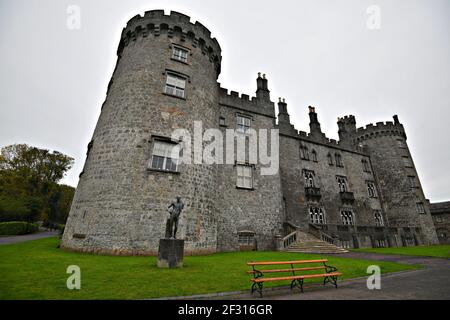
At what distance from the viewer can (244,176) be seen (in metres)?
17.6

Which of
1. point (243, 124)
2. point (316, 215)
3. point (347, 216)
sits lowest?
point (316, 215)

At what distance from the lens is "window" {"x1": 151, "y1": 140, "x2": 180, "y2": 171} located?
1272 cm

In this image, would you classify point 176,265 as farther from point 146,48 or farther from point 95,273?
point 146,48

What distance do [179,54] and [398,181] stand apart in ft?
97.3

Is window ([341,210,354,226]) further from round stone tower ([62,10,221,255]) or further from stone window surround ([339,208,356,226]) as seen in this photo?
round stone tower ([62,10,221,255])

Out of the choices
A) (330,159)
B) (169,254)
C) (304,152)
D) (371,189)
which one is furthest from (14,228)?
(371,189)

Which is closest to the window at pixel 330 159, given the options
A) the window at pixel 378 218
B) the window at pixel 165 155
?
the window at pixel 378 218

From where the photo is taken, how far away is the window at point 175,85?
1458 cm

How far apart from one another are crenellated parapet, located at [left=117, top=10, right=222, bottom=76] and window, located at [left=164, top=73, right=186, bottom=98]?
3.04 meters

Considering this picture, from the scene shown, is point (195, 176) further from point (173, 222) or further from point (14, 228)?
point (14, 228)

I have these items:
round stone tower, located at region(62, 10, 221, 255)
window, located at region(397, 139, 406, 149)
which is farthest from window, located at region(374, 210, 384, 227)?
round stone tower, located at region(62, 10, 221, 255)

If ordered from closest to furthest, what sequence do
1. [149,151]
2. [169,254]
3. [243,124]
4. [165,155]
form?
1. [169,254]
2. [149,151]
3. [165,155]
4. [243,124]

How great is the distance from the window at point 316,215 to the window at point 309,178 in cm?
240

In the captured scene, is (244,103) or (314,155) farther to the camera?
(314,155)
